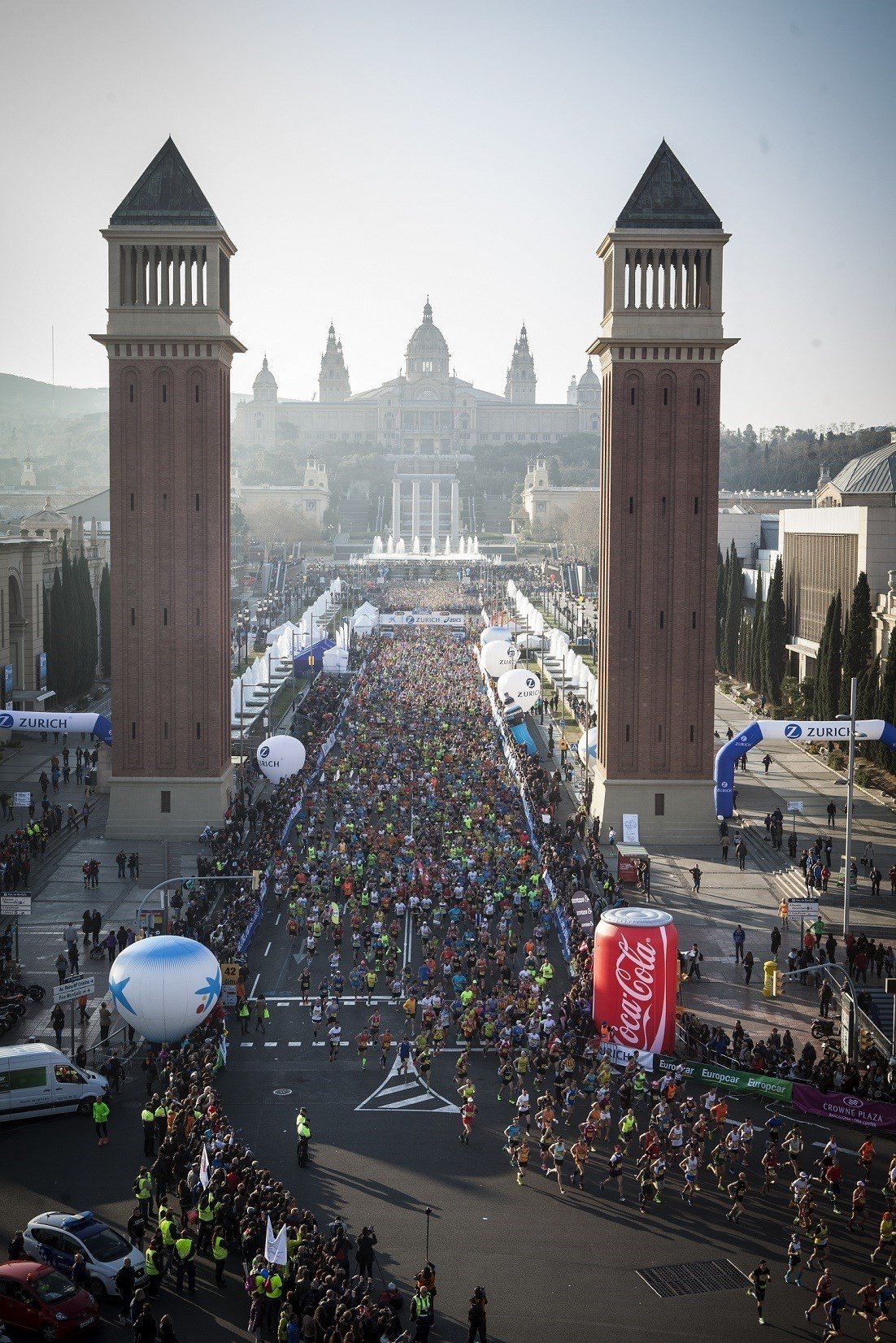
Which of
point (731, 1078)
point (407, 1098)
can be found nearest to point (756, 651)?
point (731, 1078)

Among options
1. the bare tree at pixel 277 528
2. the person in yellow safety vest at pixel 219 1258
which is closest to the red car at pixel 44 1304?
the person in yellow safety vest at pixel 219 1258

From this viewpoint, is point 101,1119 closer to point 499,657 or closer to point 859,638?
point 859,638

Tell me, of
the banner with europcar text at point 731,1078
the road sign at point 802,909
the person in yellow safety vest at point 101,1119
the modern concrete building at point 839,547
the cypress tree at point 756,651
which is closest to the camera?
the person in yellow safety vest at point 101,1119

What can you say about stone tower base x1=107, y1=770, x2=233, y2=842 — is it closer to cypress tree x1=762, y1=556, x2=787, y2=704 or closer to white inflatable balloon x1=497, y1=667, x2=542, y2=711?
white inflatable balloon x1=497, y1=667, x2=542, y2=711

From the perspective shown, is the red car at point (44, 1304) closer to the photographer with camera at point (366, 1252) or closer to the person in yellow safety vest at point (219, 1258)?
the person in yellow safety vest at point (219, 1258)

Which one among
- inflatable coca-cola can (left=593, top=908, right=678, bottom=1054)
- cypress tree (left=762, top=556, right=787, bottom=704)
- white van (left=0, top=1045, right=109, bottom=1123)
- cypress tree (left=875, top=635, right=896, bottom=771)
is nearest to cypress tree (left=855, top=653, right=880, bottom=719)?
cypress tree (left=875, top=635, right=896, bottom=771)

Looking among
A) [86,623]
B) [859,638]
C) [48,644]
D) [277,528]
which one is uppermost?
[277,528]
